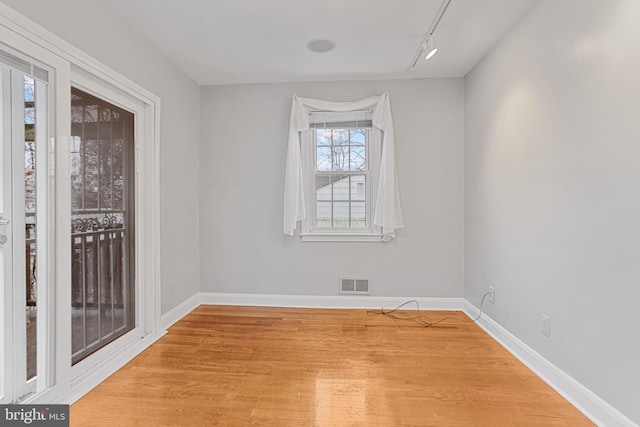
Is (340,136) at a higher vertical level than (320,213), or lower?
higher

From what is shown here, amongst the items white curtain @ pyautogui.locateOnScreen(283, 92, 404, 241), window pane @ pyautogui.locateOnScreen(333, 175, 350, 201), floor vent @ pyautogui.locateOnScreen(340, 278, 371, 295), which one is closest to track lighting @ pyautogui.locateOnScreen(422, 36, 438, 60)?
white curtain @ pyautogui.locateOnScreen(283, 92, 404, 241)

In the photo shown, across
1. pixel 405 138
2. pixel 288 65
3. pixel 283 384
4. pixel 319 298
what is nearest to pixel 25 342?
pixel 283 384

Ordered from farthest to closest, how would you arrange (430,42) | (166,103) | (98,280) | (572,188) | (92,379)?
(166,103), (430,42), (98,280), (92,379), (572,188)

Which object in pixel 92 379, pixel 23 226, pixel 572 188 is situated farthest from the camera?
pixel 92 379

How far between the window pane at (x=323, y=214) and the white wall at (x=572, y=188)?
1688mm

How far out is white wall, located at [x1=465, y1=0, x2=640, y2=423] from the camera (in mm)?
1496

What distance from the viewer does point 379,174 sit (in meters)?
3.43

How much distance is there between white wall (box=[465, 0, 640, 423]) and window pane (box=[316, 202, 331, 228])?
1688mm

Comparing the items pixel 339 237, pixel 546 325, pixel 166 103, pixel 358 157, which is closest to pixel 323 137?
pixel 358 157

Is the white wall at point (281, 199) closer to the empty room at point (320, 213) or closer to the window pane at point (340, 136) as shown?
the empty room at point (320, 213)

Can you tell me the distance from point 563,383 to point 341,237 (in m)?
2.20

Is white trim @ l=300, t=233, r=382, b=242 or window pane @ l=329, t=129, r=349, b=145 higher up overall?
window pane @ l=329, t=129, r=349, b=145

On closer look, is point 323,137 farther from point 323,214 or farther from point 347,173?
point 323,214

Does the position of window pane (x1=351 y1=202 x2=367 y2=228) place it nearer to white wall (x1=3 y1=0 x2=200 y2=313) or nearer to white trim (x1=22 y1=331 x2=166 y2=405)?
white wall (x1=3 y1=0 x2=200 y2=313)
